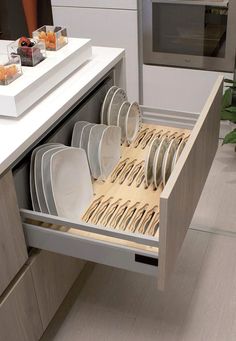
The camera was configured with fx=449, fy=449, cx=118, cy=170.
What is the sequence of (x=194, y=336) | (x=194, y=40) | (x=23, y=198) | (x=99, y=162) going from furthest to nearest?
(x=194, y=40) < (x=194, y=336) < (x=99, y=162) < (x=23, y=198)

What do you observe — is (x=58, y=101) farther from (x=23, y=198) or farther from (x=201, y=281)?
(x=201, y=281)

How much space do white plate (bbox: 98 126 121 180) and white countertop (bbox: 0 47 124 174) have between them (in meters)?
0.18

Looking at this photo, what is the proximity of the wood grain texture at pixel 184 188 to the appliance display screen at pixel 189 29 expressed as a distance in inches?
43.4

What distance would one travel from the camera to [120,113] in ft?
5.41

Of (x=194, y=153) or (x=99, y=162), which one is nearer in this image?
(x=194, y=153)

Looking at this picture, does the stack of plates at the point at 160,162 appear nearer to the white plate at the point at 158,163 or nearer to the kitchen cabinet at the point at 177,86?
the white plate at the point at 158,163

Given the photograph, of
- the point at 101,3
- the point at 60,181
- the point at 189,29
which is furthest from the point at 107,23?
the point at 60,181

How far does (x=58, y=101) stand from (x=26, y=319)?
641mm

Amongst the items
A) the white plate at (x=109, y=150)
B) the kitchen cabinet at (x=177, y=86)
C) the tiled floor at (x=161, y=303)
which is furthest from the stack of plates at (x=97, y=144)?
the kitchen cabinet at (x=177, y=86)

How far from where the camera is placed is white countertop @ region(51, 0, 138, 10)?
2502 mm

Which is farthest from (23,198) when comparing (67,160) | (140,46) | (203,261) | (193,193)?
(140,46)

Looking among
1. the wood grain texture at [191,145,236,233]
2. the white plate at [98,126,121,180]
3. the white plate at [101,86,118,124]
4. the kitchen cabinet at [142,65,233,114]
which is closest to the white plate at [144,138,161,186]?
the white plate at [98,126,121,180]

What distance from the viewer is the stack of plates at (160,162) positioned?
1.41 metres

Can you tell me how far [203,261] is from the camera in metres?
1.92
